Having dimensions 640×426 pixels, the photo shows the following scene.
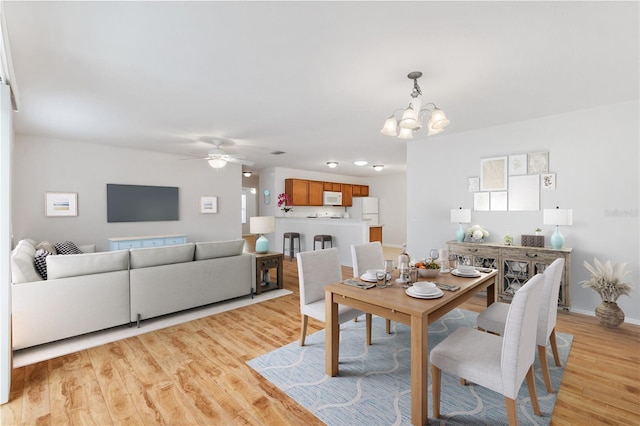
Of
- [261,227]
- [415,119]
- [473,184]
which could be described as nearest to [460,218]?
[473,184]

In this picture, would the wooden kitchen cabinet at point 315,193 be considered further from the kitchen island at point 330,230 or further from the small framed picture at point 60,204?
the small framed picture at point 60,204

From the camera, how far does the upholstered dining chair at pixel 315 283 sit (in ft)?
8.39

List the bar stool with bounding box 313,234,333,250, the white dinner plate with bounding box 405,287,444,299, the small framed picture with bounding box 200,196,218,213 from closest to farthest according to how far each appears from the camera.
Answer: the white dinner plate with bounding box 405,287,444,299
the small framed picture with bounding box 200,196,218,213
the bar stool with bounding box 313,234,333,250

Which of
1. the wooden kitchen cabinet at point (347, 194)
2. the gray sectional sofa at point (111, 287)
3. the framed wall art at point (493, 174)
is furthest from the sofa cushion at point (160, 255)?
the wooden kitchen cabinet at point (347, 194)

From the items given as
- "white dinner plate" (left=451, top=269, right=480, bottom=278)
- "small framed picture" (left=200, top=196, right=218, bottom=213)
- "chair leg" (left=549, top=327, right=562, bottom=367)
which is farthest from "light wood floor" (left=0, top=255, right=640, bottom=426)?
"small framed picture" (left=200, top=196, right=218, bottom=213)

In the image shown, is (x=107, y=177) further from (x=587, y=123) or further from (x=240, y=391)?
(x=587, y=123)

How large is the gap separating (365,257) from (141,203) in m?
4.70

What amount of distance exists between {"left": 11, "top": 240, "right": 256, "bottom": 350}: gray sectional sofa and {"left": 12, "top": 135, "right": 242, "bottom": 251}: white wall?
→ 194 centimetres

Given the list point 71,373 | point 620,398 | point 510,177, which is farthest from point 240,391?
point 510,177

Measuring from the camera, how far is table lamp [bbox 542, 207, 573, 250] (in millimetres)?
3438

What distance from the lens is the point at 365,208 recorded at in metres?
9.54

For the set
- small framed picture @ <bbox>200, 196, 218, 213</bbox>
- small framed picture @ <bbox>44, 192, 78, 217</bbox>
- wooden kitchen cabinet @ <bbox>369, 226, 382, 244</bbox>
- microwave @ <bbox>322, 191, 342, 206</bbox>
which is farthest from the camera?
microwave @ <bbox>322, 191, 342, 206</bbox>

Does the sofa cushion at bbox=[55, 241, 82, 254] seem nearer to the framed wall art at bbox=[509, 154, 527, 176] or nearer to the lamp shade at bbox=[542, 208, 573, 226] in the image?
the framed wall art at bbox=[509, 154, 527, 176]

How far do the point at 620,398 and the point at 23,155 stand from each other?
7.44 metres
